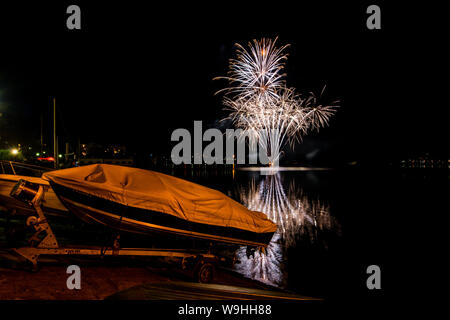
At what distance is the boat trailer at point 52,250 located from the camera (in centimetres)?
528

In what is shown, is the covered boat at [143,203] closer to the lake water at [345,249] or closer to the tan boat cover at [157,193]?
the tan boat cover at [157,193]

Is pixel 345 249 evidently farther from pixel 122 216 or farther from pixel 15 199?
pixel 15 199

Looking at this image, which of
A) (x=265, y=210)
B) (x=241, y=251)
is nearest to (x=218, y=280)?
(x=241, y=251)

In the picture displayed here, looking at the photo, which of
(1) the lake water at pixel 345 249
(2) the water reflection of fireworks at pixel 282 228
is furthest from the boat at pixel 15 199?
(2) the water reflection of fireworks at pixel 282 228

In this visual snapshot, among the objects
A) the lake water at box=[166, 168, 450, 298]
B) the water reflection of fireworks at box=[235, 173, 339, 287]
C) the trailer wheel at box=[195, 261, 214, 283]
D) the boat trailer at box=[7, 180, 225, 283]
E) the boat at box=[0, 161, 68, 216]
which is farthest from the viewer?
the boat at box=[0, 161, 68, 216]

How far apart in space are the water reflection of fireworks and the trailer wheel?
3.05 feet

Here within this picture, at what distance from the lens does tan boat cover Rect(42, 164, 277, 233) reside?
16.7ft

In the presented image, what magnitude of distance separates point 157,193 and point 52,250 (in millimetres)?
1834

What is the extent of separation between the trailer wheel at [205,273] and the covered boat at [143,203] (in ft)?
1.51

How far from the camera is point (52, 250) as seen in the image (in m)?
5.30

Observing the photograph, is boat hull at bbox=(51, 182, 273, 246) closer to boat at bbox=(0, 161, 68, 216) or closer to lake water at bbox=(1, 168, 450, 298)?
boat at bbox=(0, 161, 68, 216)

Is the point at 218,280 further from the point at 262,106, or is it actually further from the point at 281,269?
the point at 262,106

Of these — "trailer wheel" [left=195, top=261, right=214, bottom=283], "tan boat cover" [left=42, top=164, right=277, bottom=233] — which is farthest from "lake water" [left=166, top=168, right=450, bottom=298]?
"tan boat cover" [left=42, top=164, right=277, bottom=233]
